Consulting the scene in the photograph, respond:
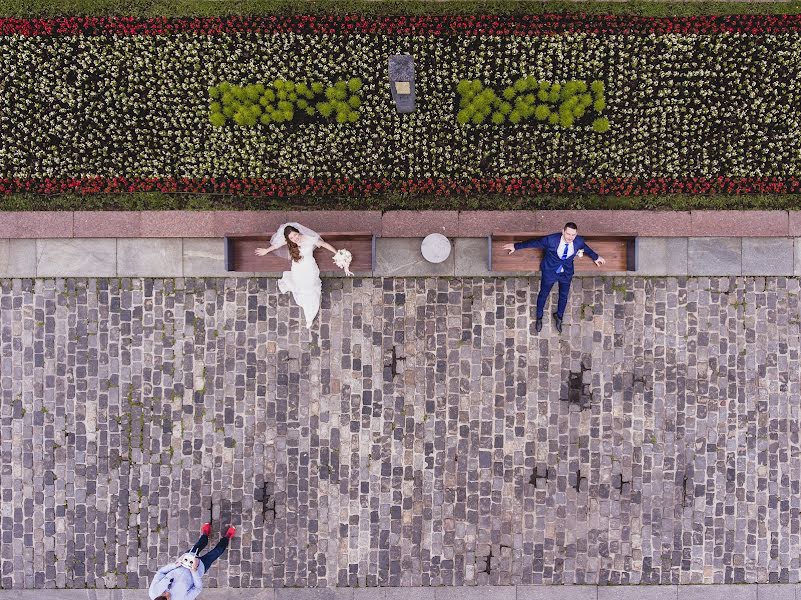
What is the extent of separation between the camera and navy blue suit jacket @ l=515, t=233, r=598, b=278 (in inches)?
316

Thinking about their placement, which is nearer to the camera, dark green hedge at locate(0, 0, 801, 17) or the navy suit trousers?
the navy suit trousers

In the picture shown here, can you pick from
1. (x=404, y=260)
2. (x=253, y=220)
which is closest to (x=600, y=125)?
(x=404, y=260)

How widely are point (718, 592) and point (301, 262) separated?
8826 mm

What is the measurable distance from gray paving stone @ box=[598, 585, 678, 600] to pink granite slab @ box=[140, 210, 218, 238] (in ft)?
29.3

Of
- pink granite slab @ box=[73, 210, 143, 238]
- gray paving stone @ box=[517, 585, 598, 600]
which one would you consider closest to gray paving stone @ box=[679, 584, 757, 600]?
gray paving stone @ box=[517, 585, 598, 600]

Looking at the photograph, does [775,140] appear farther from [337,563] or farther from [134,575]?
[134,575]

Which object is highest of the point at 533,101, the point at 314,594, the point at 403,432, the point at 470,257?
the point at 533,101

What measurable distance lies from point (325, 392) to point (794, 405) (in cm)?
790

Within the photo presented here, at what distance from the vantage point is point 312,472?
9422mm

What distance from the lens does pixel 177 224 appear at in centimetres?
932

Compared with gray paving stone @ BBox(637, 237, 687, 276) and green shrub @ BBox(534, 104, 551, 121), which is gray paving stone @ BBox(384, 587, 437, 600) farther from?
green shrub @ BBox(534, 104, 551, 121)

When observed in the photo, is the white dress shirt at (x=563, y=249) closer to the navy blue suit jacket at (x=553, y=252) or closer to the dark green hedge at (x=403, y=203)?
the navy blue suit jacket at (x=553, y=252)

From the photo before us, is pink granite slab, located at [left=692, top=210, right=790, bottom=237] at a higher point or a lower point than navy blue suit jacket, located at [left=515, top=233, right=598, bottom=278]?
higher

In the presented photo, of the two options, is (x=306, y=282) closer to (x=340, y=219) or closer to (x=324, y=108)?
(x=340, y=219)
